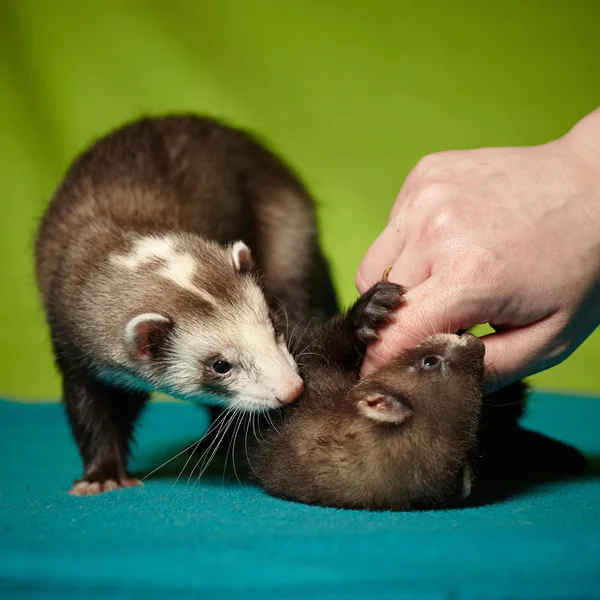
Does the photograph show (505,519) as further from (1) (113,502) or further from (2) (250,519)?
(1) (113,502)

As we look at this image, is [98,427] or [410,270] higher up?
[410,270]

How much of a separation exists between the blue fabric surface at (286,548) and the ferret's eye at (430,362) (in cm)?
37

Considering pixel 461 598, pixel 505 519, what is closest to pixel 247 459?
pixel 505 519

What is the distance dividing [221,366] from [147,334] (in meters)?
0.23

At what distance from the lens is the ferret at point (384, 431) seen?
2.09m

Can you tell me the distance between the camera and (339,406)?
7.58ft

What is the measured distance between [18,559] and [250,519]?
0.53m

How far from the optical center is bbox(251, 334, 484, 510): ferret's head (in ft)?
6.85

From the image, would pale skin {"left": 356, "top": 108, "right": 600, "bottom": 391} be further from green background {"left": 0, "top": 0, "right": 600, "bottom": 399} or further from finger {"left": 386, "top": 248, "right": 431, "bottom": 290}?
green background {"left": 0, "top": 0, "right": 600, "bottom": 399}

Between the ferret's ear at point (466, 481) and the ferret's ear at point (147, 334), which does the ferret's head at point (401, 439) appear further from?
the ferret's ear at point (147, 334)

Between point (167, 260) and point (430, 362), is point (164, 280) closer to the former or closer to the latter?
point (167, 260)

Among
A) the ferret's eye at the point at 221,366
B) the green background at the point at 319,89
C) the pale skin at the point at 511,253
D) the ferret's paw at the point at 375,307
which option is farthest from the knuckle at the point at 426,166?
the green background at the point at 319,89

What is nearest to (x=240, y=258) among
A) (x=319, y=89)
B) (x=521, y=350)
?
(x=521, y=350)

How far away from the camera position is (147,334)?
96.0 inches
